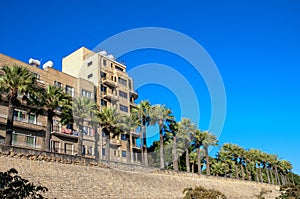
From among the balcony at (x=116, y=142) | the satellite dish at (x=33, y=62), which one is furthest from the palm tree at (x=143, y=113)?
the satellite dish at (x=33, y=62)

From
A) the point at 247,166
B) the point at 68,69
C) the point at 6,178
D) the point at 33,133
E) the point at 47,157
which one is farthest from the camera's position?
the point at 247,166


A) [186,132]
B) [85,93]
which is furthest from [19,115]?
[186,132]

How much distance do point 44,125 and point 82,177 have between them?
19.3 metres

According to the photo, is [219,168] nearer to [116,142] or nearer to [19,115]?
[116,142]

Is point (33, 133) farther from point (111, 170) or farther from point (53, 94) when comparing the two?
point (111, 170)

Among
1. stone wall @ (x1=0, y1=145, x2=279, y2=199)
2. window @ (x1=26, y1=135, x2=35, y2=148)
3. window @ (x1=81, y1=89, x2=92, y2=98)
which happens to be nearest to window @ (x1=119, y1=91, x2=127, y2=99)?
window @ (x1=81, y1=89, x2=92, y2=98)

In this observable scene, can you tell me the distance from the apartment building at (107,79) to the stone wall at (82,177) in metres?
17.8

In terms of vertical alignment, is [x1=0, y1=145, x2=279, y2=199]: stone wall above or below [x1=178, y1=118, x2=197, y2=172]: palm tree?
below

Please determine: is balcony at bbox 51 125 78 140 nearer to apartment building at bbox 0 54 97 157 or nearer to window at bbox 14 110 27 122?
apartment building at bbox 0 54 97 157

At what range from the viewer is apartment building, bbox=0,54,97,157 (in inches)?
1569

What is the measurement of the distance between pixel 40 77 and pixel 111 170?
20.0 m

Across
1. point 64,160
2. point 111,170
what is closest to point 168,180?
point 111,170

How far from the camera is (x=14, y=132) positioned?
39.2 metres

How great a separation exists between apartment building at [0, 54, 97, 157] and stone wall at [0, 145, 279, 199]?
11210mm
